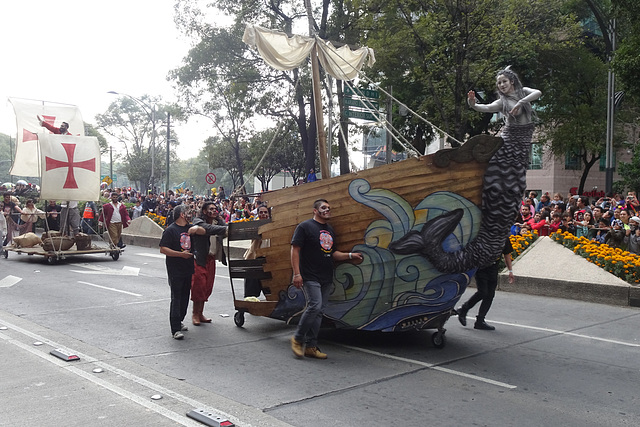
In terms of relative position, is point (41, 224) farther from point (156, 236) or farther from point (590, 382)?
point (590, 382)

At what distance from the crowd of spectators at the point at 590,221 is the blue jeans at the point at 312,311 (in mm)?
6220

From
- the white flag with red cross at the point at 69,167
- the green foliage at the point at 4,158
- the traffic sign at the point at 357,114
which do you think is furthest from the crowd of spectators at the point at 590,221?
the green foliage at the point at 4,158

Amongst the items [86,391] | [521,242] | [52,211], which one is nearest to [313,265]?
[86,391]

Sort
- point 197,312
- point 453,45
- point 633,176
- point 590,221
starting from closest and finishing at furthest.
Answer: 1. point 197,312
2. point 590,221
3. point 453,45
4. point 633,176

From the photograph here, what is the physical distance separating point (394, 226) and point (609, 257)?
6093mm

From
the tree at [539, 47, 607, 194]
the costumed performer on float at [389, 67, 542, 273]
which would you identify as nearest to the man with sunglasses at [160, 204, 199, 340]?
the costumed performer on float at [389, 67, 542, 273]

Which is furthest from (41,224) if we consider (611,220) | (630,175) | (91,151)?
(630,175)

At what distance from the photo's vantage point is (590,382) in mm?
5785

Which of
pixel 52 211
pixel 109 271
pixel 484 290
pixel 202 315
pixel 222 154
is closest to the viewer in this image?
pixel 484 290

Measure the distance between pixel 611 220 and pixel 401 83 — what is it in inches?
453

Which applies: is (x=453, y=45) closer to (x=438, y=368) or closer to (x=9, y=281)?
(x=438, y=368)

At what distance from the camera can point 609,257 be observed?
1073 centimetres

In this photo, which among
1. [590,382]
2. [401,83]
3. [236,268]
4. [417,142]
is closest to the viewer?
[590,382]

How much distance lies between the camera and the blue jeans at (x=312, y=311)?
21.2ft
